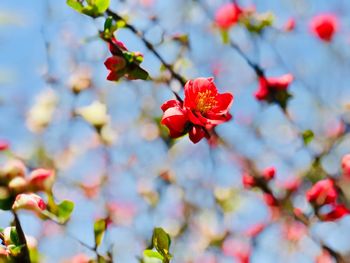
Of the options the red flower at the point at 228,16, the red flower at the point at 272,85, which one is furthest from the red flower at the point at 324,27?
the red flower at the point at 272,85

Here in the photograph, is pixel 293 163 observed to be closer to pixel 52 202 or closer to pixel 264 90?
pixel 264 90

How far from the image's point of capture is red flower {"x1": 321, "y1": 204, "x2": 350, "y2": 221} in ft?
5.08

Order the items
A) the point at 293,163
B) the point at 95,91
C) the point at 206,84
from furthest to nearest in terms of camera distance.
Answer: the point at 95,91, the point at 293,163, the point at 206,84

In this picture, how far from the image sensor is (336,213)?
1.56 m

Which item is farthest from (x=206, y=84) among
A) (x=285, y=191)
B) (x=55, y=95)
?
(x=55, y=95)

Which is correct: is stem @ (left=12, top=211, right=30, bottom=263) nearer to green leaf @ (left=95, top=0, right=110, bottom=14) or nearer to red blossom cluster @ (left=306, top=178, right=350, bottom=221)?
green leaf @ (left=95, top=0, right=110, bottom=14)

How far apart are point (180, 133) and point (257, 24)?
0.91 meters

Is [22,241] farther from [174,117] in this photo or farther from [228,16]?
[228,16]

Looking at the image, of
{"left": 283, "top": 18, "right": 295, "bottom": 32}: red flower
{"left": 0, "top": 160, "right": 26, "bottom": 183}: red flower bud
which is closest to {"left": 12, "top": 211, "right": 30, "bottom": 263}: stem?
{"left": 0, "top": 160, "right": 26, "bottom": 183}: red flower bud

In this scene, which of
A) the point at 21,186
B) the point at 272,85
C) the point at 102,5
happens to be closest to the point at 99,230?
the point at 21,186

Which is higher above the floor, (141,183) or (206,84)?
(206,84)

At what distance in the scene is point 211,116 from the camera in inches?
50.3

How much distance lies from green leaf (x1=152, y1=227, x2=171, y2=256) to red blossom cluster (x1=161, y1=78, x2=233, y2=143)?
0.21 meters

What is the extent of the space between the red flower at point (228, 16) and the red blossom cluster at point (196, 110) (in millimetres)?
1449
